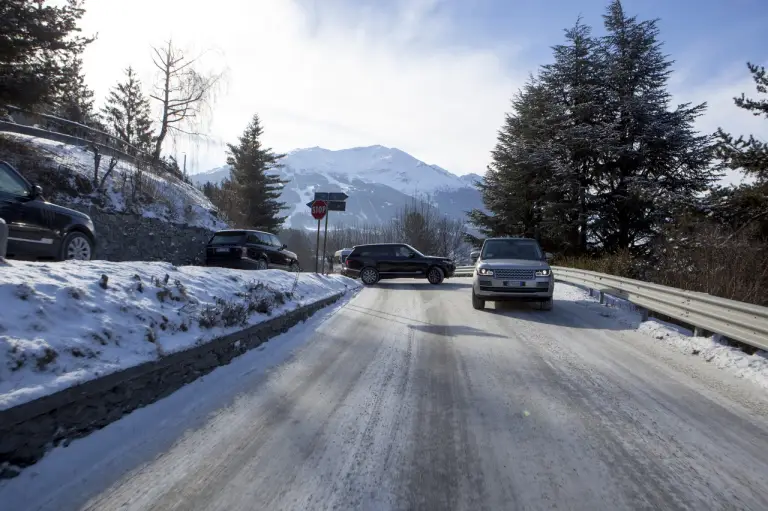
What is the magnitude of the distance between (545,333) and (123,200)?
14.3 metres

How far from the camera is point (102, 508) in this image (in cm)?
227

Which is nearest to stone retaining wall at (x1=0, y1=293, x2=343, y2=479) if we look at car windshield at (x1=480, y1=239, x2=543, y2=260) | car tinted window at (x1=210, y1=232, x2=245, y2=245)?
car windshield at (x1=480, y1=239, x2=543, y2=260)

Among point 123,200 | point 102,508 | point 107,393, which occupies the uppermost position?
point 123,200

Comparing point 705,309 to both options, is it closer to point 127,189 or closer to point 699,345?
point 699,345

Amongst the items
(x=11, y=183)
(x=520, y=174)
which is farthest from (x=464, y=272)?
(x=11, y=183)

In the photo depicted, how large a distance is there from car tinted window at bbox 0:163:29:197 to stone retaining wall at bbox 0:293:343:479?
13.2 feet

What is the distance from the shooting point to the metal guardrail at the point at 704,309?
17.0 feet

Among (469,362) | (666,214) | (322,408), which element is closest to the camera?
(322,408)

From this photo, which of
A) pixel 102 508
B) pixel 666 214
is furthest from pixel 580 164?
pixel 102 508

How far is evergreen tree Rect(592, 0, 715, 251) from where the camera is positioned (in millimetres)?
21766

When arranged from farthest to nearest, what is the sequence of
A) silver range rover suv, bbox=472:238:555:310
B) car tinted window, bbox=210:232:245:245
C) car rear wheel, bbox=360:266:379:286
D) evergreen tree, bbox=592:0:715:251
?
evergreen tree, bbox=592:0:715:251 < car rear wheel, bbox=360:266:379:286 < car tinted window, bbox=210:232:245:245 < silver range rover suv, bbox=472:238:555:310

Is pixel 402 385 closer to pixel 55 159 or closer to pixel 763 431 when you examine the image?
pixel 763 431

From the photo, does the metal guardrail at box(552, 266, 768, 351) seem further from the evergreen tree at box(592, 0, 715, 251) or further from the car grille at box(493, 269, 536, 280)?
the evergreen tree at box(592, 0, 715, 251)

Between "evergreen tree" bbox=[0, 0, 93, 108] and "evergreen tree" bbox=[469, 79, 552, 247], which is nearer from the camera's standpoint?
"evergreen tree" bbox=[0, 0, 93, 108]
